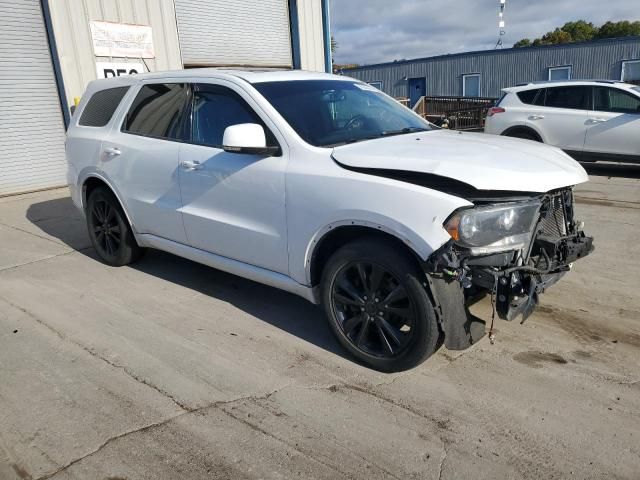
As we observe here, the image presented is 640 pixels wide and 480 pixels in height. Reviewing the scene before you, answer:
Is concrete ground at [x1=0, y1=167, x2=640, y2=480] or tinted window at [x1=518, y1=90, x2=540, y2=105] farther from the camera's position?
tinted window at [x1=518, y1=90, x2=540, y2=105]

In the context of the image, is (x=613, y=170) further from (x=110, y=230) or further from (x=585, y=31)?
(x=585, y=31)

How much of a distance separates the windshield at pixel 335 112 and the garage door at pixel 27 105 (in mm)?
8340

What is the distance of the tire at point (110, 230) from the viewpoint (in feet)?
17.2

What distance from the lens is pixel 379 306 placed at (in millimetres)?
3260

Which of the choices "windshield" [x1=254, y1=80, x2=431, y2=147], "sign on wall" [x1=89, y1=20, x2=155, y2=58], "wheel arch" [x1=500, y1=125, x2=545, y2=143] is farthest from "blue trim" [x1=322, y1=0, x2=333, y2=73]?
"windshield" [x1=254, y1=80, x2=431, y2=147]

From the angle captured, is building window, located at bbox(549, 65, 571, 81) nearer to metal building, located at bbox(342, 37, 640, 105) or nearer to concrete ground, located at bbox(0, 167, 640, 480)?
metal building, located at bbox(342, 37, 640, 105)

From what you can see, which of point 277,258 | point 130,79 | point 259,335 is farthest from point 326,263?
point 130,79

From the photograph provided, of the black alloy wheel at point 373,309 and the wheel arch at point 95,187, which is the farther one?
the wheel arch at point 95,187

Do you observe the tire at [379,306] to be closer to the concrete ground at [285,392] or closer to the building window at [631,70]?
the concrete ground at [285,392]

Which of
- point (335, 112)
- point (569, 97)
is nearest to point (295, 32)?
point (569, 97)

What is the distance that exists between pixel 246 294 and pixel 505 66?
29108mm

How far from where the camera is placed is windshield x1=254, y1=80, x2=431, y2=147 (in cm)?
374

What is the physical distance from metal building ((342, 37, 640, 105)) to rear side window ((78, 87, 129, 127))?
85.0 ft

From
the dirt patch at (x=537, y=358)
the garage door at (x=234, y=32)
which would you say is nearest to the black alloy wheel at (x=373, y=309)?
the dirt patch at (x=537, y=358)
